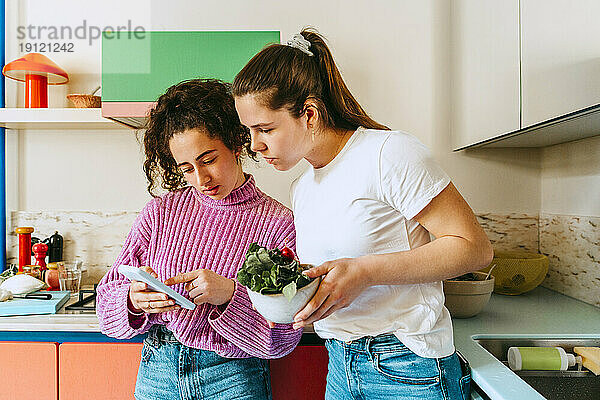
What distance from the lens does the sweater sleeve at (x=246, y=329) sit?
1383 millimetres

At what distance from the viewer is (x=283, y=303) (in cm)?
108

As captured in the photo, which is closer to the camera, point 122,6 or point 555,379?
point 555,379

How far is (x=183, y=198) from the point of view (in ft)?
5.14

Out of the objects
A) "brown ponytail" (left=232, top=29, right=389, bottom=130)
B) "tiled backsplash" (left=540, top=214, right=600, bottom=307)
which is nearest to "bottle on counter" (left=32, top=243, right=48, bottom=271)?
"brown ponytail" (left=232, top=29, right=389, bottom=130)

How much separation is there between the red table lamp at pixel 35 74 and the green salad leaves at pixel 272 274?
1.45 metres

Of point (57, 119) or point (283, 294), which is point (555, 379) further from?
point (57, 119)

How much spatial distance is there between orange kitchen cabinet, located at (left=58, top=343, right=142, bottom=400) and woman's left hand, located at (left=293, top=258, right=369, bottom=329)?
32.4 inches

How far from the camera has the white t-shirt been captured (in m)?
1.12

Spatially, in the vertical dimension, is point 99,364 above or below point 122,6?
below

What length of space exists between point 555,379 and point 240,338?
770 millimetres

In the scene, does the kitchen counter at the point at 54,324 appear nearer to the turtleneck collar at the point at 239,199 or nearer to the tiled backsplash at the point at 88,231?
the turtleneck collar at the point at 239,199

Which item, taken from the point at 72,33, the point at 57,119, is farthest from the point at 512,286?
the point at 72,33

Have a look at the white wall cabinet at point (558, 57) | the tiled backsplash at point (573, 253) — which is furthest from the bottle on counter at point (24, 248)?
the tiled backsplash at point (573, 253)

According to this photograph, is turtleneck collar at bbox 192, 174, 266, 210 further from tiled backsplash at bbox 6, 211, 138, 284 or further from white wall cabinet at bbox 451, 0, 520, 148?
tiled backsplash at bbox 6, 211, 138, 284
